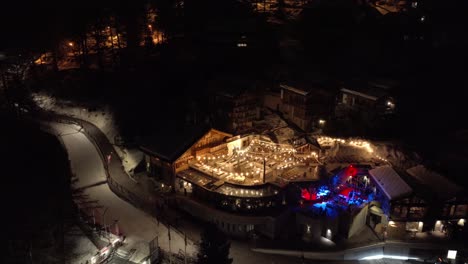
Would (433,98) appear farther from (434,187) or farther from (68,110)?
(68,110)

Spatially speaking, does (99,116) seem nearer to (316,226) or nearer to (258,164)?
(258,164)

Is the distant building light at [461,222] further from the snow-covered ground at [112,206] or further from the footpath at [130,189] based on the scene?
the snow-covered ground at [112,206]

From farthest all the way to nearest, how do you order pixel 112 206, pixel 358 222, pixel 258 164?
pixel 258 164, pixel 112 206, pixel 358 222

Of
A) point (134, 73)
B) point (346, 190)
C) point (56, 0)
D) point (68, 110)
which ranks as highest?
point (56, 0)

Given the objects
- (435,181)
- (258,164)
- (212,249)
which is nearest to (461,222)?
(435,181)

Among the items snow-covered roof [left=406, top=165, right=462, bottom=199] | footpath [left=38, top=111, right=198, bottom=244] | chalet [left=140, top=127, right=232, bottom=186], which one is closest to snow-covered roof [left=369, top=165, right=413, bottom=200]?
snow-covered roof [left=406, top=165, right=462, bottom=199]

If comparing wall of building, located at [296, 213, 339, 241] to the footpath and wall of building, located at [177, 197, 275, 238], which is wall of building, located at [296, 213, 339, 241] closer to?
wall of building, located at [177, 197, 275, 238]

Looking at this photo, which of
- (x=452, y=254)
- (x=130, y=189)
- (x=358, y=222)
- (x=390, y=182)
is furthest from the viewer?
(x=130, y=189)

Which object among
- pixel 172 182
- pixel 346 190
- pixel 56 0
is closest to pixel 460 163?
pixel 346 190
